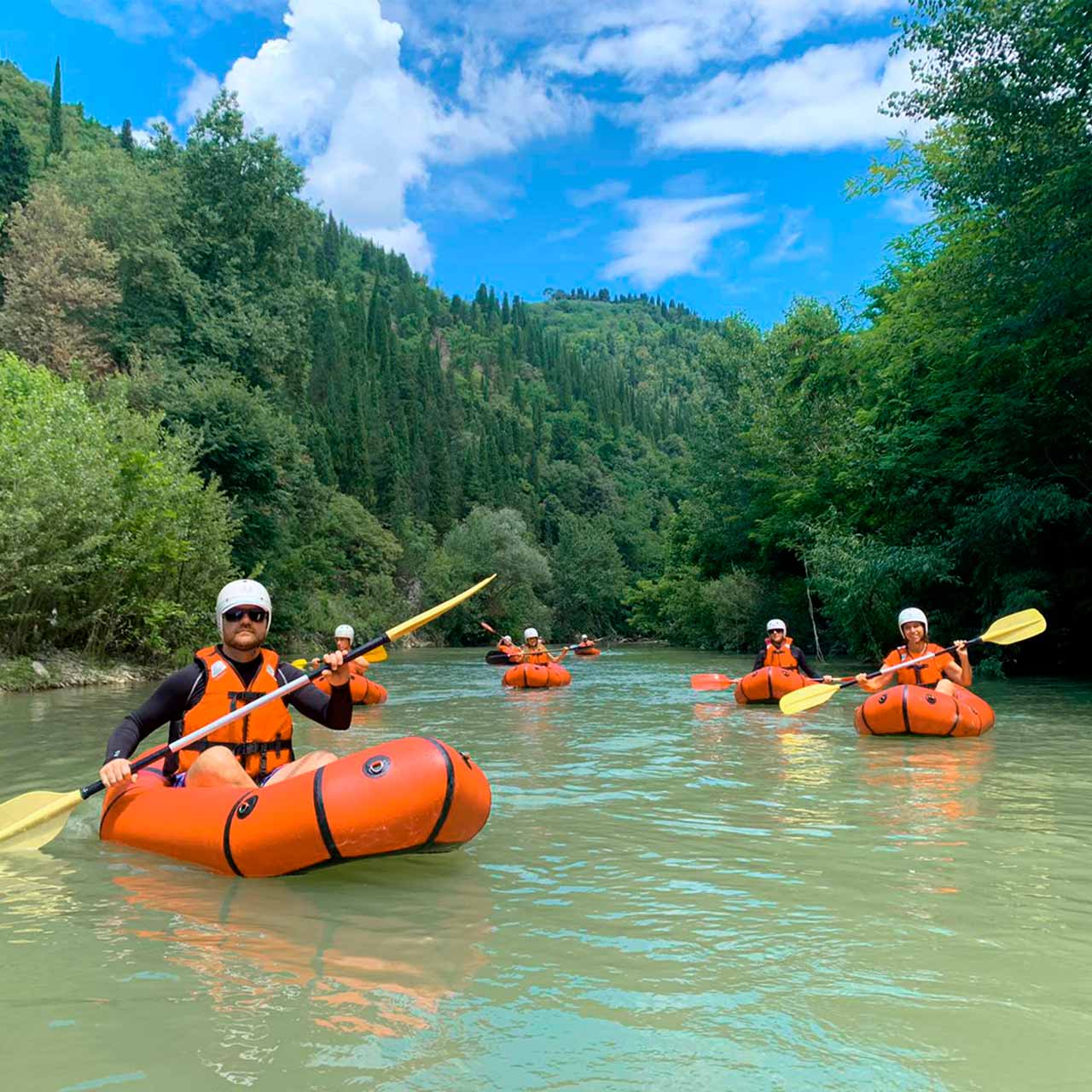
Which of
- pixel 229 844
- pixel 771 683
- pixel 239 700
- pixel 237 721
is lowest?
pixel 771 683

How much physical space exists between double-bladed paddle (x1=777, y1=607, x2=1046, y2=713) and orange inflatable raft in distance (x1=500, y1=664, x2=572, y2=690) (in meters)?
7.39

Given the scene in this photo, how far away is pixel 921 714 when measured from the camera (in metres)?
9.70

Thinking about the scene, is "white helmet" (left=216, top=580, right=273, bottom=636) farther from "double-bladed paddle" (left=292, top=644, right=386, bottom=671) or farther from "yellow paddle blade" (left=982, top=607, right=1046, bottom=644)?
"yellow paddle blade" (left=982, top=607, right=1046, bottom=644)

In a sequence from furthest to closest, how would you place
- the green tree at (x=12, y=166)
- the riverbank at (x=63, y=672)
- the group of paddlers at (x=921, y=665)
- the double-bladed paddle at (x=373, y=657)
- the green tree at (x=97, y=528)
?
the green tree at (x=12, y=166) < the riverbank at (x=63, y=672) < the green tree at (x=97, y=528) < the group of paddlers at (x=921, y=665) < the double-bladed paddle at (x=373, y=657)

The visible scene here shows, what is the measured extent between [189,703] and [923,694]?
22.4 ft

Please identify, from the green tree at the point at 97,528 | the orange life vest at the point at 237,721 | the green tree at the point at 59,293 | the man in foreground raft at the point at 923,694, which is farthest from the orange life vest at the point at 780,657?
the green tree at the point at 59,293

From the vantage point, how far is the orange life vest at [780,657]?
45.5 feet

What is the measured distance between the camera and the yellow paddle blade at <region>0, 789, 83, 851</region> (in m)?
5.41

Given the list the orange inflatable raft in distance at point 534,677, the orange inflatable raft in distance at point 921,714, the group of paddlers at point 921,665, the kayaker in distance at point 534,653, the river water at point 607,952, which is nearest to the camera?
the river water at point 607,952

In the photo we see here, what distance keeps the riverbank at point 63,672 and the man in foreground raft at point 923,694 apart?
12339mm

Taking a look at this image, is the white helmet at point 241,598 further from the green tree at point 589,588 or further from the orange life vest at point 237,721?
the green tree at point 589,588

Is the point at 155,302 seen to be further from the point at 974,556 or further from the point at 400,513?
the point at 400,513

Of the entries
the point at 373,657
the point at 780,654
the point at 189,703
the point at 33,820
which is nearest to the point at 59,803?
the point at 33,820

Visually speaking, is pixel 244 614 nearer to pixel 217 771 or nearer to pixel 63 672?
pixel 217 771
